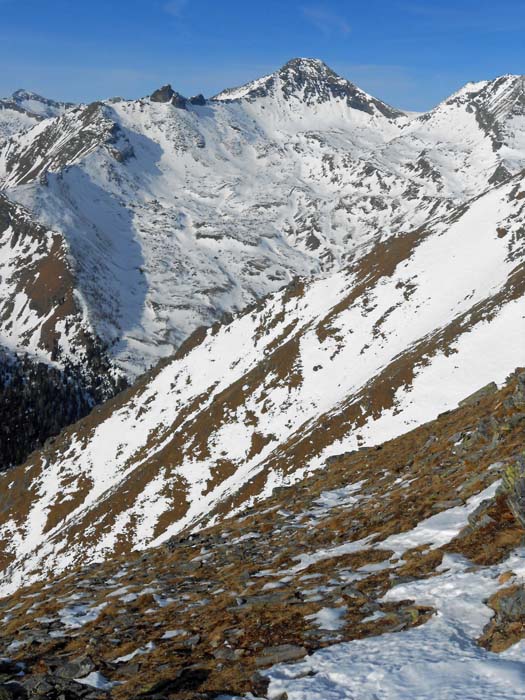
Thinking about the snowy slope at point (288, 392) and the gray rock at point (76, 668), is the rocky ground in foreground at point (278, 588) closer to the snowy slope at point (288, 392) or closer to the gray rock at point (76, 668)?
the gray rock at point (76, 668)

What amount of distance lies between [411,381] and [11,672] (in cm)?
4903

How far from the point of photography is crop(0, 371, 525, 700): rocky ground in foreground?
1020 centimetres

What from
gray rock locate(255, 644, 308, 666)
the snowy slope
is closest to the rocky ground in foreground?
gray rock locate(255, 644, 308, 666)

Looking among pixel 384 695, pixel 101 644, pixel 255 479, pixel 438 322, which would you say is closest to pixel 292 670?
pixel 384 695

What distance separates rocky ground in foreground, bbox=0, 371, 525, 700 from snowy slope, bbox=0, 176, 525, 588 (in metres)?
29.0

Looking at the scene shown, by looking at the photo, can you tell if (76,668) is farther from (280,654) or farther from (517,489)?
(517,489)

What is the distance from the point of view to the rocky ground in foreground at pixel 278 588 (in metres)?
10.2

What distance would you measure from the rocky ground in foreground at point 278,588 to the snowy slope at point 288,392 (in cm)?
2897

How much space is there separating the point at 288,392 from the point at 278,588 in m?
64.0

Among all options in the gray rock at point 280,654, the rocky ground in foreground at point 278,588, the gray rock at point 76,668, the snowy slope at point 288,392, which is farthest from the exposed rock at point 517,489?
the snowy slope at point 288,392

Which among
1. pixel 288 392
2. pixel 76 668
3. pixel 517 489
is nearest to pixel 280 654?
pixel 76 668

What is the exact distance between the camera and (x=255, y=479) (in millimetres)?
56156

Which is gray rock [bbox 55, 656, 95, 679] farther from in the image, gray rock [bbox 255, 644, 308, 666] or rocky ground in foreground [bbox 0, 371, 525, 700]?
gray rock [bbox 255, 644, 308, 666]

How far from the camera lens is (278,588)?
14.3 m
